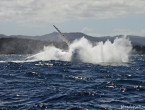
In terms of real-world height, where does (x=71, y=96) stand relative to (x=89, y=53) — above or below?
below

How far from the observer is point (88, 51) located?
67.8 meters

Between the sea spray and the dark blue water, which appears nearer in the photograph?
the dark blue water

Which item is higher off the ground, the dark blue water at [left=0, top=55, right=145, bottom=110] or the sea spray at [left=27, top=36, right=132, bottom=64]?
the sea spray at [left=27, top=36, right=132, bottom=64]

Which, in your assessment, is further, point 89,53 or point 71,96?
point 89,53

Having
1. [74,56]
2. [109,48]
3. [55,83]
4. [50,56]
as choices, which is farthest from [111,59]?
[55,83]

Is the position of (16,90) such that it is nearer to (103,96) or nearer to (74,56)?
(103,96)

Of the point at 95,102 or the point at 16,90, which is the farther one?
the point at 16,90

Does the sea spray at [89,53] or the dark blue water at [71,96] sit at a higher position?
the sea spray at [89,53]

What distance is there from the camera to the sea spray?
65.8m

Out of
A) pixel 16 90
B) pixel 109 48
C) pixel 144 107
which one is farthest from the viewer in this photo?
pixel 109 48

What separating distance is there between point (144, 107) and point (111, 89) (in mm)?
6425

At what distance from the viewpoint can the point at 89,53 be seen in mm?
67312

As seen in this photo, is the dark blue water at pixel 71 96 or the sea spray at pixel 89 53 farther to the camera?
the sea spray at pixel 89 53

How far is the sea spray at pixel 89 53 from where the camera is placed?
6581 cm
